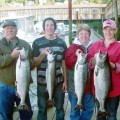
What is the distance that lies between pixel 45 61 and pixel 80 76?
0.55m

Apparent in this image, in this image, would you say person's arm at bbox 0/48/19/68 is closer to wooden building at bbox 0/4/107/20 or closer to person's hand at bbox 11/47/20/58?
person's hand at bbox 11/47/20/58

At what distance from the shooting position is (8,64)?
461cm

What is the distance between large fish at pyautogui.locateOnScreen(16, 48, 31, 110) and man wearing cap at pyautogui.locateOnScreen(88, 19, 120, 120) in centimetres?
86

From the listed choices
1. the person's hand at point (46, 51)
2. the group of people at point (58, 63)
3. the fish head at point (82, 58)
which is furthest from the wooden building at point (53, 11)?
the fish head at point (82, 58)

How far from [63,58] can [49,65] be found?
1.03 ft

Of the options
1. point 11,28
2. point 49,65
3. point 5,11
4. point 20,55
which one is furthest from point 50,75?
point 5,11

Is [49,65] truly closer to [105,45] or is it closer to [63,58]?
[63,58]

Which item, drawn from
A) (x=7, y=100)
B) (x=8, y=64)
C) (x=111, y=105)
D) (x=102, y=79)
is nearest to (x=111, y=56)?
(x=102, y=79)

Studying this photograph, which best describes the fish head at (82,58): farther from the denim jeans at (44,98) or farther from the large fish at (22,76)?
the large fish at (22,76)

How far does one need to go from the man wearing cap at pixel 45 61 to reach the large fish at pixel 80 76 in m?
0.28

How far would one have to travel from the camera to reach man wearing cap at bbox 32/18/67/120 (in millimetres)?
4773

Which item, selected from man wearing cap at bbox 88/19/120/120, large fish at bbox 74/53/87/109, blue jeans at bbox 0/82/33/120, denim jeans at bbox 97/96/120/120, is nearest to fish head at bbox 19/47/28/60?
blue jeans at bbox 0/82/33/120

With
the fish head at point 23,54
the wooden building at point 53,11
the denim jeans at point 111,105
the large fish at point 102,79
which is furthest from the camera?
the wooden building at point 53,11

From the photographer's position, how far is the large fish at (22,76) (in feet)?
14.9
